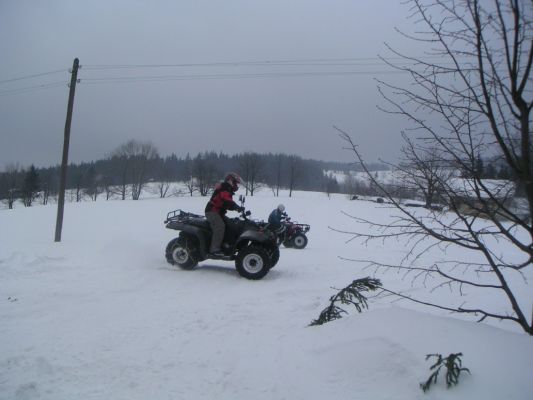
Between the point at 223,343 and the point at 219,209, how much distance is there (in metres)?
4.62

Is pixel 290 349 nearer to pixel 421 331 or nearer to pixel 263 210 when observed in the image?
pixel 421 331

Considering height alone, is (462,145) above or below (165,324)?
above

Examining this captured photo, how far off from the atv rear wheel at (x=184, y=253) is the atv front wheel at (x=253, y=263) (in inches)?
44.1

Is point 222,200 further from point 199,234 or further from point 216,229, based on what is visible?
point 199,234

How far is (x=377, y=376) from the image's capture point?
286cm

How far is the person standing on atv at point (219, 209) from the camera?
846cm

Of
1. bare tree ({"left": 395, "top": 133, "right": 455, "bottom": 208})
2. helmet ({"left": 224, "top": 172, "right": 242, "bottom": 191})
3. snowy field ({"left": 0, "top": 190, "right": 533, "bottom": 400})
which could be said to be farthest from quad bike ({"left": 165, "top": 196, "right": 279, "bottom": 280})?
bare tree ({"left": 395, "top": 133, "right": 455, "bottom": 208})

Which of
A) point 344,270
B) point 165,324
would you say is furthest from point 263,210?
point 165,324

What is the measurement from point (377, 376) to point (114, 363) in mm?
2396

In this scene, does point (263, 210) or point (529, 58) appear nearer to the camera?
point (529, 58)

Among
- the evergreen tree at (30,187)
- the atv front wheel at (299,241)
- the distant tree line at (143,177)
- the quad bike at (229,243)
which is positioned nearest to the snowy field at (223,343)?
the quad bike at (229,243)

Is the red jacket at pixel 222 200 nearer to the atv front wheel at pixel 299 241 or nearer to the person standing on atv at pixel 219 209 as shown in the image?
the person standing on atv at pixel 219 209

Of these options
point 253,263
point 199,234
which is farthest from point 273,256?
point 199,234

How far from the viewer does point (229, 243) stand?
8.60 metres
